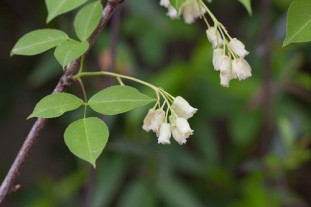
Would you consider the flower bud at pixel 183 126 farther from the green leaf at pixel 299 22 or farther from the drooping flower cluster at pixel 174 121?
the green leaf at pixel 299 22

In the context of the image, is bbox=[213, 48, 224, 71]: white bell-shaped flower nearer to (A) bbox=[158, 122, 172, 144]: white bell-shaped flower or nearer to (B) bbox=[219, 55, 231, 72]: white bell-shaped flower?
(B) bbox=[219, 55, 231, 72]: white bell-shaped flower

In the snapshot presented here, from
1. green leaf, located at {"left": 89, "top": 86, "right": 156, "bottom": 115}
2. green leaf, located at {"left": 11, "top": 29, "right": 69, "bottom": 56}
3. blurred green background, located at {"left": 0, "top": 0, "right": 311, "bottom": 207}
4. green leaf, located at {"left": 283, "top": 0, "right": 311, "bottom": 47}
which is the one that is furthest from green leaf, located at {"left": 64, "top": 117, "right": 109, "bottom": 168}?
blurred green background, located at {"left": 0, "top": 0, "right": 311, "bottom": 207}

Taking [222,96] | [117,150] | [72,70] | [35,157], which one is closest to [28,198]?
[35,157]

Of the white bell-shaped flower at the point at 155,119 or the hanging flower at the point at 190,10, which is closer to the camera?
the white bell-shaped flower at the point at 155,119

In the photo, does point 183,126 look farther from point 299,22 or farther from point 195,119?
point 195,119

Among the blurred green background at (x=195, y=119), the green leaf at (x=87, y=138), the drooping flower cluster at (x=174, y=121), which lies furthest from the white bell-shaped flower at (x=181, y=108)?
the blurred green background at (x=195, y=119)

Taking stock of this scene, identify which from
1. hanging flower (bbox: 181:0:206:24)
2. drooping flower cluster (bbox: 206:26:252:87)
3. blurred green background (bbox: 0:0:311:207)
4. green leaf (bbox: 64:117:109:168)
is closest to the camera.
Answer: green leaf (bbox: 64:117:109:168)

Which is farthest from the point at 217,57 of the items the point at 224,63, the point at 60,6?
the point at 60,6
